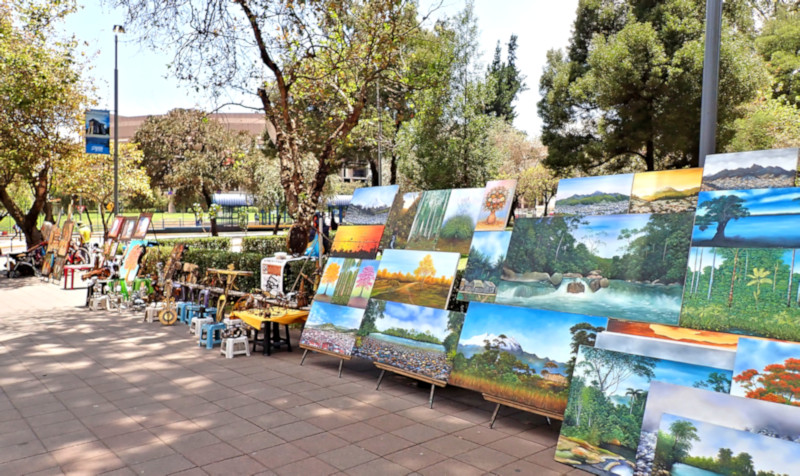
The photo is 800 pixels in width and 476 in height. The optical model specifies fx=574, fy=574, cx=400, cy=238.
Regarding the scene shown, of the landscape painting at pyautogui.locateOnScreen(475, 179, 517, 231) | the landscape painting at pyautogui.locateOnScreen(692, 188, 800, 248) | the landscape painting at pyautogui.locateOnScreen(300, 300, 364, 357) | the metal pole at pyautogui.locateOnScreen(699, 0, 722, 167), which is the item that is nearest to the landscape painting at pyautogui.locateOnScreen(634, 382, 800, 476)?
the landscape painting at pyautogui.locateOnScreen(692, 188, 800, 248)

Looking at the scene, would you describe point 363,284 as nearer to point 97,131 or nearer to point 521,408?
point 521,408

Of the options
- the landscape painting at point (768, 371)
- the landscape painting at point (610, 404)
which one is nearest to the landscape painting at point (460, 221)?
the landscape painting at point (610, 404)

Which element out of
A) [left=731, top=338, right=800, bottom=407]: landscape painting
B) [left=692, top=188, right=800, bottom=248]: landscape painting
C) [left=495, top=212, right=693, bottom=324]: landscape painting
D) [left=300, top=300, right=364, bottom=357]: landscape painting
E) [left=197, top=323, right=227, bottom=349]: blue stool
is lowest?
[left=197, top=323, right=227, bottom=349]: blue stool

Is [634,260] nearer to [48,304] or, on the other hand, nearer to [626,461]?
[626,461]

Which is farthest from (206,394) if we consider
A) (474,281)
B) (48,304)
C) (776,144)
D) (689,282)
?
(776,144)

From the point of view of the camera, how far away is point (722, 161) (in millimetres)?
4125

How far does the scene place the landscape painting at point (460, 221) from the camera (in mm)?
5602

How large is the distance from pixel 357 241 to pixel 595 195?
118 inches

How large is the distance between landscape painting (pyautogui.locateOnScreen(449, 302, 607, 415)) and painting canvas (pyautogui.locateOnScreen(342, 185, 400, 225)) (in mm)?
2112

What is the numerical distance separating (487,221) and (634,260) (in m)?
1.56

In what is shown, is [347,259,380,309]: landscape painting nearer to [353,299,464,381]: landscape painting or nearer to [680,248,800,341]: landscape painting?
[353,299,464,381]: landscape painting

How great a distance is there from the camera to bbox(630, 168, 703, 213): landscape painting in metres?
4.29

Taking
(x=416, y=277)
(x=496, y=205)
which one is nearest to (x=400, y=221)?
(x=416, y=277)

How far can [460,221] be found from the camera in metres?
5.72
